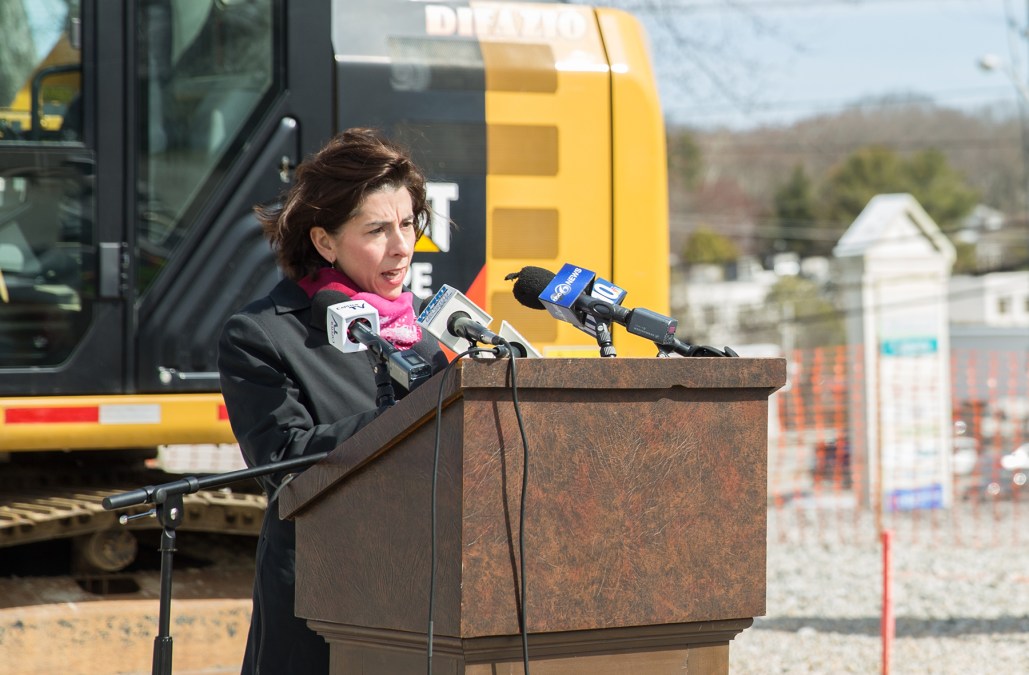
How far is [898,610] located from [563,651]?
21.3 feet

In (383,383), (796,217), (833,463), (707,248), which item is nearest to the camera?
(383,383)

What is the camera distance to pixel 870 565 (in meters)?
9.86

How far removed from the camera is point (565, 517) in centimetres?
194

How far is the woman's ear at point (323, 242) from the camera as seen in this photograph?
278 centimetres

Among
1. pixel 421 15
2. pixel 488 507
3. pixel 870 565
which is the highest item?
pixel 421 15

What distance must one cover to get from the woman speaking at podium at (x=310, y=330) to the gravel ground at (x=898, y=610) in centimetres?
433

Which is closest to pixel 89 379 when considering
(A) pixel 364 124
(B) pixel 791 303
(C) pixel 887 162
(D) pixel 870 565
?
(A) pixel 364 124

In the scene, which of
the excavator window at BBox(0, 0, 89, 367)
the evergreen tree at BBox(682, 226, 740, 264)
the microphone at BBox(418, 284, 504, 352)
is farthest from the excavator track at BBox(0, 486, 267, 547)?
the evergreen tree at BBox(682, 226, 740, 264)

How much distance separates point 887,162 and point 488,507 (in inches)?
2991

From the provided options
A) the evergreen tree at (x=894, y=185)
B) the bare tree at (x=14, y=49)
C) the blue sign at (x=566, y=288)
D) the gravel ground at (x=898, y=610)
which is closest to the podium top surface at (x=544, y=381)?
the blue sign at (x=566, y=288)

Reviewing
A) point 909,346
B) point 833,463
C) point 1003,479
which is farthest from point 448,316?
point 1003,479

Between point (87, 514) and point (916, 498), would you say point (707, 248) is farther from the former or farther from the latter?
point (87, 514)

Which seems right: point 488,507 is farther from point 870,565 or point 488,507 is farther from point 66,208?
point 870,565

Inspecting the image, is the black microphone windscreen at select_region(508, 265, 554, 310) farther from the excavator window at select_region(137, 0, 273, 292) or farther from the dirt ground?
the dirt ground
